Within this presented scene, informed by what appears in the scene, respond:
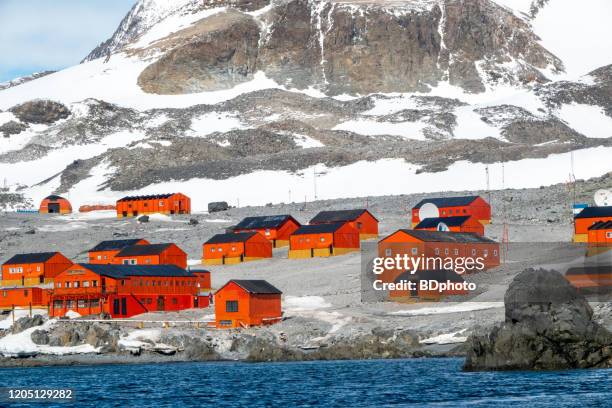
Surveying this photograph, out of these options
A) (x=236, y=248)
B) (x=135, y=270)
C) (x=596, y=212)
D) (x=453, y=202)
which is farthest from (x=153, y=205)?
(x=596, y=212)

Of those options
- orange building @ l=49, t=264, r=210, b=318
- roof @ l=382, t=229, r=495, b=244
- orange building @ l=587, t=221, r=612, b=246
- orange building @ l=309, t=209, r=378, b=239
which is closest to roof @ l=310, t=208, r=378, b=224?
orange building @ l=309, t=209, r=378, b=239

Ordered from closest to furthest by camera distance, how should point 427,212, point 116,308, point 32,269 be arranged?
point 116,308
point 32,269
point 427,212

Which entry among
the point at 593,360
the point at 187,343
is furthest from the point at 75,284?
the point at 593,360

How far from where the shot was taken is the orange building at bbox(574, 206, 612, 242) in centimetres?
10350

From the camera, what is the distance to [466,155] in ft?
592

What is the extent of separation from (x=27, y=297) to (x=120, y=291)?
9.55m

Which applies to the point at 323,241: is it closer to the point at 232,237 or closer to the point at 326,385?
the point at 232,237

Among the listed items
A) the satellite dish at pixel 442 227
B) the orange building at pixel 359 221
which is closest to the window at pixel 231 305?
the satellite dish at pixel 442 227

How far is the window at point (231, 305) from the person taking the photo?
82.6 metres

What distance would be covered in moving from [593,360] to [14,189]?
481 feet

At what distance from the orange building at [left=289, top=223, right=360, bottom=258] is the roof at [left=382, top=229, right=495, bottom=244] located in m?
13.6

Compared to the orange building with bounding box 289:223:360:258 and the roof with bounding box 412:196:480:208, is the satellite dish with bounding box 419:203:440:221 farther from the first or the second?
the orange building with bounding box 289:223:360:258

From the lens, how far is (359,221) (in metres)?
116

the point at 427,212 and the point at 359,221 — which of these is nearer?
the point at 359,221
